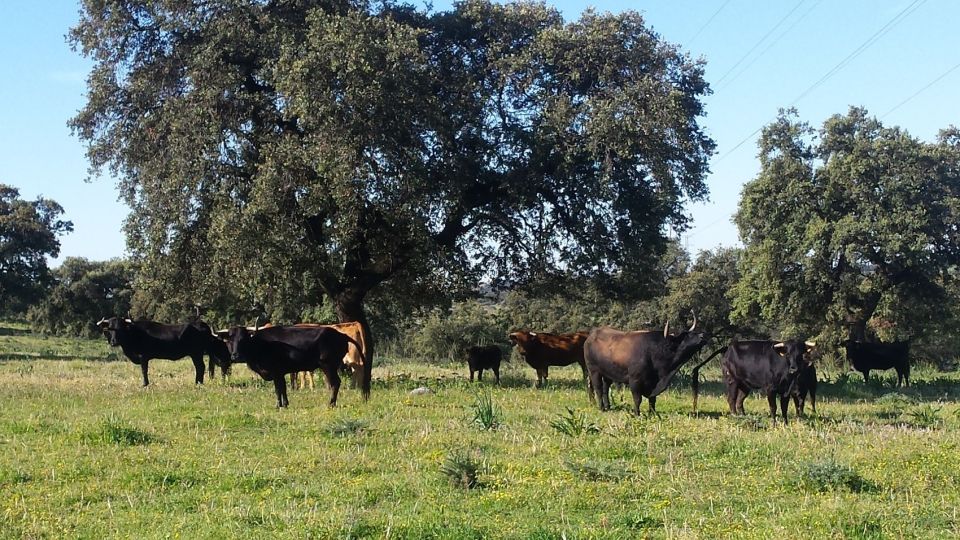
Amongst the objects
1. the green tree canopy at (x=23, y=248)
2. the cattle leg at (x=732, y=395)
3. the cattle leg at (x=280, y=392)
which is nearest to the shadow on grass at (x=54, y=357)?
the green tree canopy at (x=23, y=248)

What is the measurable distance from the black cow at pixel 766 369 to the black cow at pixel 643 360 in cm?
48

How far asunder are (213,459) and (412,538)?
13.0 feet

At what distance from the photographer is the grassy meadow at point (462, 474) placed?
738cm

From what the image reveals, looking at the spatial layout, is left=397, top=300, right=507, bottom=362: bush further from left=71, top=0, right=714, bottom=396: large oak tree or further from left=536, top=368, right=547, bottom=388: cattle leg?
left=71, top=0, right=714, bottom=396: large oak tree

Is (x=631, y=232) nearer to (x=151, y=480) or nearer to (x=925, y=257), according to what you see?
(x=151, y=480)

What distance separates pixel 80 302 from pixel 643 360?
69.2 meters

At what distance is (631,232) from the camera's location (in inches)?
891

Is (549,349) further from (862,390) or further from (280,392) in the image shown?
(280,392)

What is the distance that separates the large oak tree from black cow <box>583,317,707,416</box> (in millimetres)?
5402

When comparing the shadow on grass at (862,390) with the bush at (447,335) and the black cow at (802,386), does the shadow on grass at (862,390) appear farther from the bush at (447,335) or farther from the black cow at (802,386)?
the bush at (447,335)

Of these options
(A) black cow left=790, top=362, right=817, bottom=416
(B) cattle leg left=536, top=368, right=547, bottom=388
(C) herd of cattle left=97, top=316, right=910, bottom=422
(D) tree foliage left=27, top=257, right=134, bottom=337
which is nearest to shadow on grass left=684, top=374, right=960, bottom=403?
(A) black cow left=790, top=362, right=817, bottom=416

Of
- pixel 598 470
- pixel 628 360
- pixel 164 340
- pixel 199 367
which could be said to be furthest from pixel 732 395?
pixel 164 340

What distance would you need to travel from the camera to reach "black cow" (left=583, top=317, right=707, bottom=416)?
15852mm

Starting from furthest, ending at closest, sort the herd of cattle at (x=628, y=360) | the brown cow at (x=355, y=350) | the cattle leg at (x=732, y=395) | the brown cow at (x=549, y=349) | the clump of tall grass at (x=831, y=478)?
the brown cow at (x=549, y=349) < the brown cow at (x=355, y=350) < the cattle leg at (x=732, y=395) < the herd of cattle at (x=628, y=360) < the clump of tall grass at (x=831, y=478)
